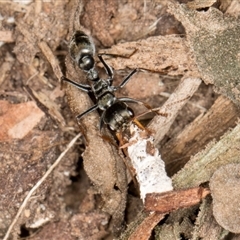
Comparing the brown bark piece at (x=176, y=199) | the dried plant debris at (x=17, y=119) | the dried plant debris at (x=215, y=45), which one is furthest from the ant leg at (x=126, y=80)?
the brown bark piece at (x=176, y=199)

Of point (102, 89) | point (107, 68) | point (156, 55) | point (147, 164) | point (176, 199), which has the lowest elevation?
point (176, 199)

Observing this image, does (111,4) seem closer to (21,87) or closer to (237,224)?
(21,87)

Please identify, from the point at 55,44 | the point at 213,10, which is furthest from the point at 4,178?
the point at 213,10

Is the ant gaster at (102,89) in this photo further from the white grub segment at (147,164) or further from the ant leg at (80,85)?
the white grub segment at (147,164)

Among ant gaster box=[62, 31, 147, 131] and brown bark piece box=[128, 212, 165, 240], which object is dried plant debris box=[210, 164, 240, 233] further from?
ant gaster box=[62, 31, 147, 131]

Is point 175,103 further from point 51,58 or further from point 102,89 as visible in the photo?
point 51,58

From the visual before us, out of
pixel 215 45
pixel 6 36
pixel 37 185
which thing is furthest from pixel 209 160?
pixel 6 36

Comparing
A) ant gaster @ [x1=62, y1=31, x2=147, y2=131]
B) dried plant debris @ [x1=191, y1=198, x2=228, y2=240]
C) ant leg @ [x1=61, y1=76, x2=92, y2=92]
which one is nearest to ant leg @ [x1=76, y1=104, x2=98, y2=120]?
ant gaster @ [x1=62, y1=31, x2=147, y2=131]
